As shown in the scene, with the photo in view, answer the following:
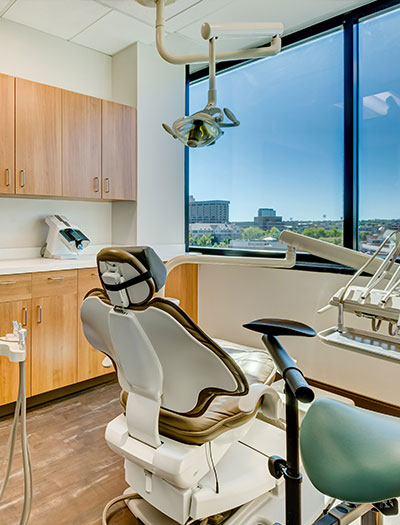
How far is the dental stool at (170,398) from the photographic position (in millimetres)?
1158

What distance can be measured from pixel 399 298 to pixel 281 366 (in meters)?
0.60

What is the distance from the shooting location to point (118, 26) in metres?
2.89

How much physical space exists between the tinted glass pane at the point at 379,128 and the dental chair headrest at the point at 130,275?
5.84 ft

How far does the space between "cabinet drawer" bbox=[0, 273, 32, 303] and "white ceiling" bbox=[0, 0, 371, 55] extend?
71.4 inches

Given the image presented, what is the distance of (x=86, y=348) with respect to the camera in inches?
107

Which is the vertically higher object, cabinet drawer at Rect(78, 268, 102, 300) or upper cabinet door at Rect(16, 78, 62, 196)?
upper cabinet door at Rect(16, 78, 62, 196)

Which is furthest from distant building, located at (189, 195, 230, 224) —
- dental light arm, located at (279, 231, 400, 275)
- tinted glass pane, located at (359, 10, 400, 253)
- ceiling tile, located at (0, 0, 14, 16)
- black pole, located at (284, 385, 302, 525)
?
black pole, located at (284, 385, 302, 525)

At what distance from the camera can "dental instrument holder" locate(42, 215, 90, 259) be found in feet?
9.37

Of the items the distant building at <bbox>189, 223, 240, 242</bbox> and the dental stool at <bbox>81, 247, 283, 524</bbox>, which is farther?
the distant building at <bbox>189, 223, 240, 242</bbox>

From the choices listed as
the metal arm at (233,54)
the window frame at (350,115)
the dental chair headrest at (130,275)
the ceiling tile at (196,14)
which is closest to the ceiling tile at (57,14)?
the ceiling tile at (196,14)

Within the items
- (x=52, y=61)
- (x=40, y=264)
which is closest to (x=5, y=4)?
(x=52, y=61)

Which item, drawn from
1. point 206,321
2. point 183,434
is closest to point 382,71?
point 206,321

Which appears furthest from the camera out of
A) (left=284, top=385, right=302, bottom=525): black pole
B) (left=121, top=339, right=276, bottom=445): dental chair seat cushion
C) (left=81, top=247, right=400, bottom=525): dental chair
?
(left=121, top=339, right=276, bottom=445): dental chair seat cushion

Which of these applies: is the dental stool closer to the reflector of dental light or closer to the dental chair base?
the dental chair base
